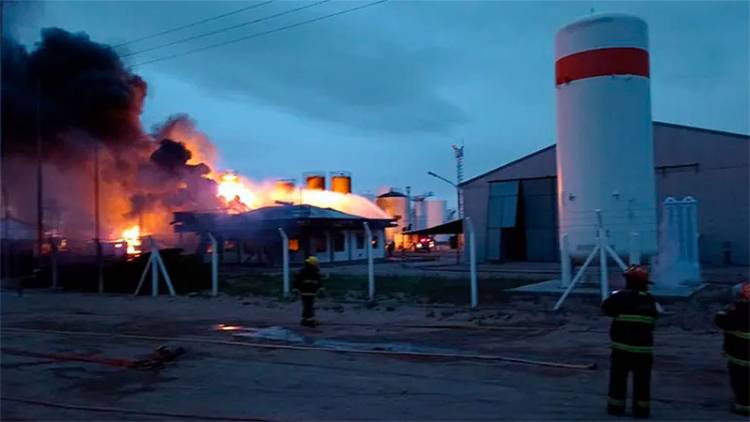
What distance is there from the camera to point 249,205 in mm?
48031

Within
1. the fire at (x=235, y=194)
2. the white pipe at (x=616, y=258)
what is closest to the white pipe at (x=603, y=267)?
the white pipe at (x=616, y=258)

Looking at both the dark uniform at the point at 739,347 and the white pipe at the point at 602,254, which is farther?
the white pipe at the point at 602,254

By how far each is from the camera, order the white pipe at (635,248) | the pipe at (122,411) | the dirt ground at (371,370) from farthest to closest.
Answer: the white pipe at (635,248) < the dirt ground at (371,370) < the pipe at (122,411)

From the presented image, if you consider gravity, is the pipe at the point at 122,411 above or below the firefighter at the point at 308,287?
below

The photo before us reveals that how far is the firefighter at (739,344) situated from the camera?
6.94 meters

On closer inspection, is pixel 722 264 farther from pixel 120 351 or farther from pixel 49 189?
pixel 49 189

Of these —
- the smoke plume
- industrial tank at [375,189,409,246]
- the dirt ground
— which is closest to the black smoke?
the smoke plume

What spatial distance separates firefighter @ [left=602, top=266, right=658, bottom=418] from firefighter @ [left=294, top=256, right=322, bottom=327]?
27.2ft

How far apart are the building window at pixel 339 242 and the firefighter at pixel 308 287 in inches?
1093

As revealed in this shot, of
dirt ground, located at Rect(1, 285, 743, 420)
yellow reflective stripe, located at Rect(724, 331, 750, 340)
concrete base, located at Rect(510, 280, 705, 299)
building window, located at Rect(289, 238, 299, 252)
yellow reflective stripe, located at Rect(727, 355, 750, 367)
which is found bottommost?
dirt ground, located at Rect(1, 285, 743, 420)

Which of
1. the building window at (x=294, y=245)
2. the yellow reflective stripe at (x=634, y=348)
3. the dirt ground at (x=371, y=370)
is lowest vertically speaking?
the dirt ground at (x=371, y=370)

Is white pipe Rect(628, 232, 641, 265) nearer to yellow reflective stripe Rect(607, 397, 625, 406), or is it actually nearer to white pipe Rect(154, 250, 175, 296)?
yellow reflective stripe Rect(607, 397, 625, 406)

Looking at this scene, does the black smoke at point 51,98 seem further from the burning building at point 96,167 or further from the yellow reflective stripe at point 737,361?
the yellow reflective stripe at point 737,361

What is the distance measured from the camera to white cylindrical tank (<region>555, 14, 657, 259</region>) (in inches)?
656
